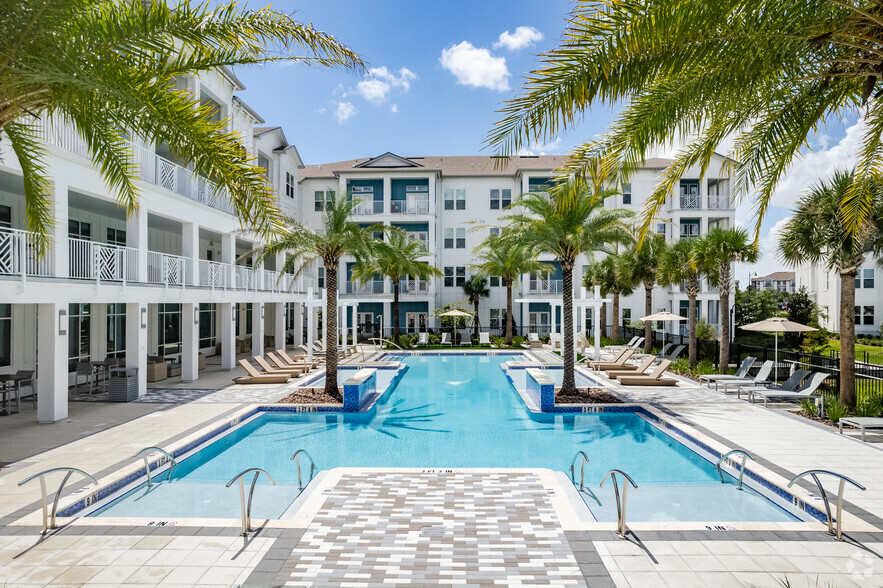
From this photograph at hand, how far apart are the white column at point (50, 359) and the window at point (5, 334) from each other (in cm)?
407

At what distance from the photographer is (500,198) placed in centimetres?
3712

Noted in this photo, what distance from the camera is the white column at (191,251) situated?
56.5 feet

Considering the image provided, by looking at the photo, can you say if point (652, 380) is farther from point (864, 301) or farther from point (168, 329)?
point (864, 301)

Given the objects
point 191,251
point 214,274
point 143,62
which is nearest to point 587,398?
point 143,62

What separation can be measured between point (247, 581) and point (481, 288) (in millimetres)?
30581

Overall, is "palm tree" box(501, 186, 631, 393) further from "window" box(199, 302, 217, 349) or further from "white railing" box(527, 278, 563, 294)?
"white railing" box(527, 278, 563, 294)

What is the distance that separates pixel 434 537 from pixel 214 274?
15.1m

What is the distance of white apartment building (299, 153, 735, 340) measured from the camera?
35.0 metres

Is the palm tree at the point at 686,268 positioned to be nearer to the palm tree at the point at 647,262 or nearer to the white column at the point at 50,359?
the palm tree at the point at 647,262

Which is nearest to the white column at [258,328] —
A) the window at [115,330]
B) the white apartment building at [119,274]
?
the white apartment building at [119,274]

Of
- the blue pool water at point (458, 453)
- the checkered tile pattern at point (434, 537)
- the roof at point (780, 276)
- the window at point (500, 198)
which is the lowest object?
the blue pool water at point (458, 453)

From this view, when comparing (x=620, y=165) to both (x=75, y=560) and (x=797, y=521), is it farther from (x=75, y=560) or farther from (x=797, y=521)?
(x=75, y=560)

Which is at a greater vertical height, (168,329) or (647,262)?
(647,262)

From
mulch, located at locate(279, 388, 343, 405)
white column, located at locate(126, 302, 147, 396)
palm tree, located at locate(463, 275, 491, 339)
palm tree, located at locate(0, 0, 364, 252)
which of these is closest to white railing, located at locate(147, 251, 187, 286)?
white column, located at locate(126, 302, 147, 396)
